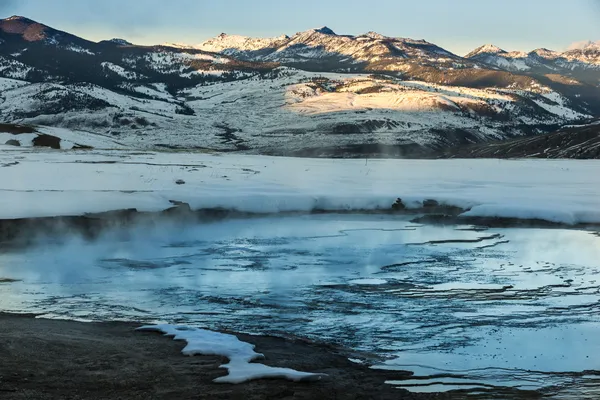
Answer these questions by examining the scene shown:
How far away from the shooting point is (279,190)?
37.4 meters

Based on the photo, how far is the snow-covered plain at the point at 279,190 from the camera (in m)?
30.7

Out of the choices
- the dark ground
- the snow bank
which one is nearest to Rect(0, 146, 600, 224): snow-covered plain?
the snow bank

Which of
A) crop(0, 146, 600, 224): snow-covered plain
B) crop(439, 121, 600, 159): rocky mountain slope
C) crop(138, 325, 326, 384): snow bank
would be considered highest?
crop(439, 121, 600, 159): rocky mountain slope

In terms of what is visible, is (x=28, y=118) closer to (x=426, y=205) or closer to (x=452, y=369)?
(x=426, y=205)

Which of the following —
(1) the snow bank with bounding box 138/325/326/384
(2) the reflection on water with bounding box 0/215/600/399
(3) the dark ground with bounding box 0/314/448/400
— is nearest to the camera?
(3) the dark ground with bounding box 0/314/448/400

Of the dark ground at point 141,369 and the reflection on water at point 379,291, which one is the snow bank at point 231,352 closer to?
the dark ground at point 141,369

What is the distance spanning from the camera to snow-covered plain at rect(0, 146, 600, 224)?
3070 cm

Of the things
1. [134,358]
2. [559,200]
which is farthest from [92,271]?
[559,200]

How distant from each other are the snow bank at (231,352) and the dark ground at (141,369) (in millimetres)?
158

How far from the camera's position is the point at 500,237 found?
1081 inches

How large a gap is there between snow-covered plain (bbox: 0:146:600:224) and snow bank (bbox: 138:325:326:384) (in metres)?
15.2

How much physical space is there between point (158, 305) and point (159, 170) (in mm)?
32455

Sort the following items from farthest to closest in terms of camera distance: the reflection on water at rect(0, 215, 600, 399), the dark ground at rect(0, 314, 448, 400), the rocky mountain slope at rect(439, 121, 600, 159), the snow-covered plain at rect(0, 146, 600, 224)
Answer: the rocky mountain slope at rect(439, 121, 600, 159) → the snow-covered plain at rect(0, 146, 600, 224) → the reflection on water at rect(0, 215, 600, 399) → the dark ground at rect(0, 314, 448, 400)

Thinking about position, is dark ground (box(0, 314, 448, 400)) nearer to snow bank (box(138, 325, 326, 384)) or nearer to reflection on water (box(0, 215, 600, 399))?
snow bank (box(138, 325, 326, 384))
